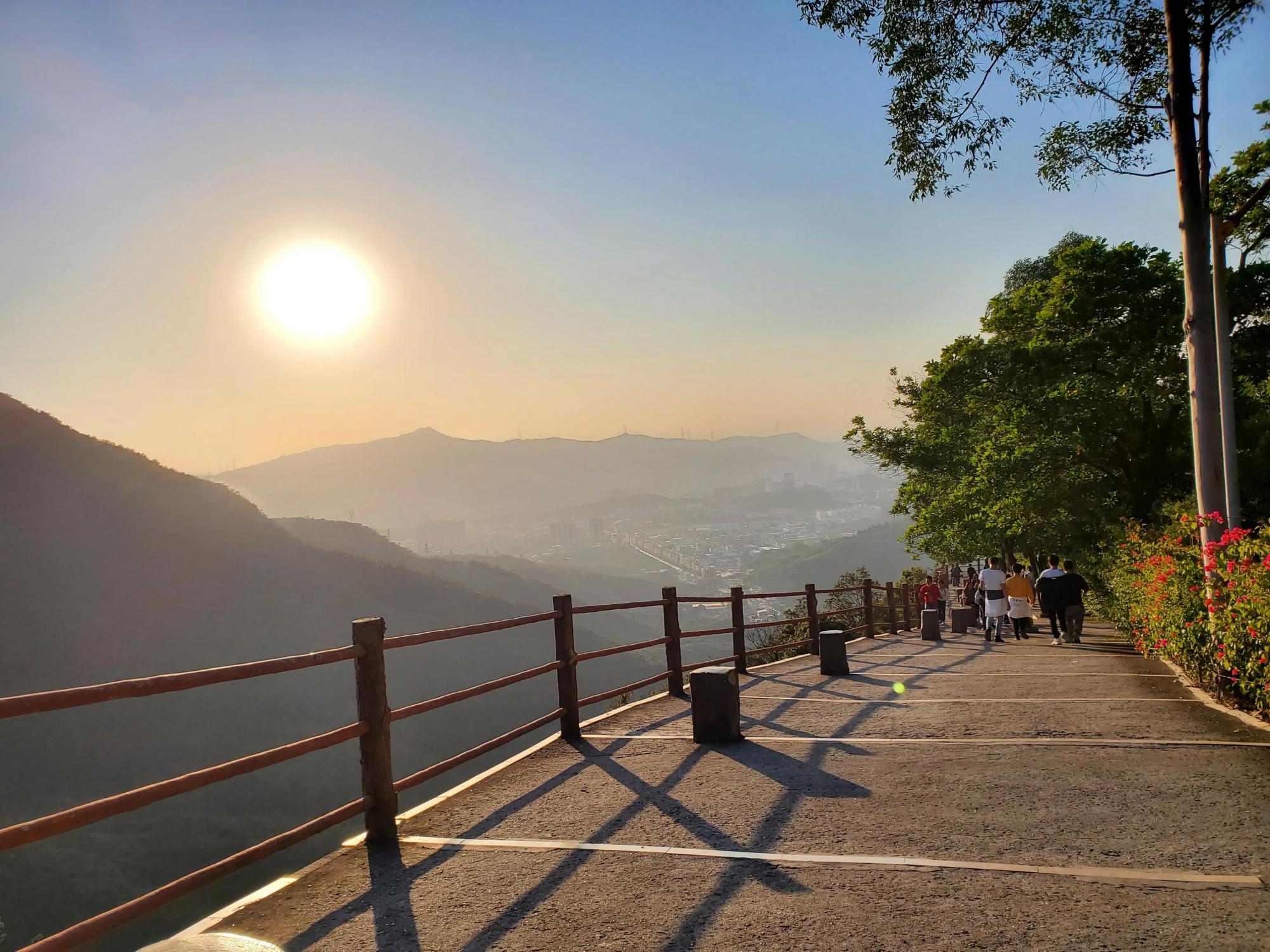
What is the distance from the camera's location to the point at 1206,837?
4191 millimetres

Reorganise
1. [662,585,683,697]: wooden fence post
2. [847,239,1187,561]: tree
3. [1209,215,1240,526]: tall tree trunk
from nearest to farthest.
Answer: [662,585,683,697]: wooden fence post, [1209,215,1240,526]: tall tree trunk, [847,239,1187,561]: tree

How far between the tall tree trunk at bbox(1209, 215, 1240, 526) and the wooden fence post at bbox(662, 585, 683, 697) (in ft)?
21.4

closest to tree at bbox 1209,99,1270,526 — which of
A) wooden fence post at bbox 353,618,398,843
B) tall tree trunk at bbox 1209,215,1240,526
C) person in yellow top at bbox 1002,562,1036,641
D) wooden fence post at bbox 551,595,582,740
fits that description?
tall tree trunk at bbox 1209,215,1240,526

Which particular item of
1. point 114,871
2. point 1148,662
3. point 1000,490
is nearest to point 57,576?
point 114,871

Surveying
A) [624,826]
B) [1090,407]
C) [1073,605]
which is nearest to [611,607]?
[624,826]

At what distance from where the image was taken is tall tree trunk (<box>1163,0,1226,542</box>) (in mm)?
9594

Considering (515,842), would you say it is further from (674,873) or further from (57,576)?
(57,576)

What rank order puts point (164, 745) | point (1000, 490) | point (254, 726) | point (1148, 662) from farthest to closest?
point (254, 726) → point (164, 745) → point (1000, 490) → point (1148, 662)

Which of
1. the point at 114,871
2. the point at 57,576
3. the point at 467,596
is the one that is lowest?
the point at 114,871

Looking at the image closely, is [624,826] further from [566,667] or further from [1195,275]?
[1195,275]

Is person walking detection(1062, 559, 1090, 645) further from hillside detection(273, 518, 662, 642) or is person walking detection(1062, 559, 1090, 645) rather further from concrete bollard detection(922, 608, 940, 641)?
hillside detection(273, 518, 662, 642)

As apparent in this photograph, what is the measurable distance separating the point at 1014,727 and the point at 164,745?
95461 mm

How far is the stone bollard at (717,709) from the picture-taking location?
700cm

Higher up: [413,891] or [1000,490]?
[1000,490]
